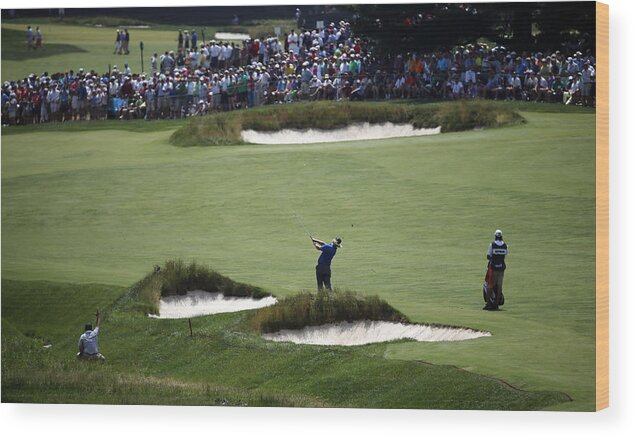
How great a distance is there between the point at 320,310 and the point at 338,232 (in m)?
1.29

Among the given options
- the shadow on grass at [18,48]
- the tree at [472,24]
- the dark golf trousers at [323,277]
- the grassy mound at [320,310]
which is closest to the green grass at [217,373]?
the grassy mound at [320,310]

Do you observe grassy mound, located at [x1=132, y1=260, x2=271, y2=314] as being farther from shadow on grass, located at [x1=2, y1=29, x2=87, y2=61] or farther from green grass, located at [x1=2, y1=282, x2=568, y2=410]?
shadow on grass, located at [x1=2, y1=29, x2=87, y2=61]

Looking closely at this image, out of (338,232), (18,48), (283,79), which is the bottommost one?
(338,232)

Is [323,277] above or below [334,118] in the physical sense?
below

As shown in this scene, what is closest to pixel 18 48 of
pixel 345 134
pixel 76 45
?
pixel 76 45

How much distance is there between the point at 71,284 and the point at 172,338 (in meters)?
1.92

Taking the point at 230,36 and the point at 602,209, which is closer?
the point at 602,209

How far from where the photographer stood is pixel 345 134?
24.2m

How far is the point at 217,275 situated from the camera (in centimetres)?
2378

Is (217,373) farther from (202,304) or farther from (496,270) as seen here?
(496,270)

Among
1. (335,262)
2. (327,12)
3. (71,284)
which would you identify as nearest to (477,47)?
(327,12)

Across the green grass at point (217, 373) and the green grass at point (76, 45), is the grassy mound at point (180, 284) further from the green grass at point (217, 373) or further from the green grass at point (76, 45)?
the green grass at point (76, 45)

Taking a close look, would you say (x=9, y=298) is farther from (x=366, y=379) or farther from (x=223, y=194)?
(x=366, y=379)

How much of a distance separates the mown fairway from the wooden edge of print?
0.44ft
